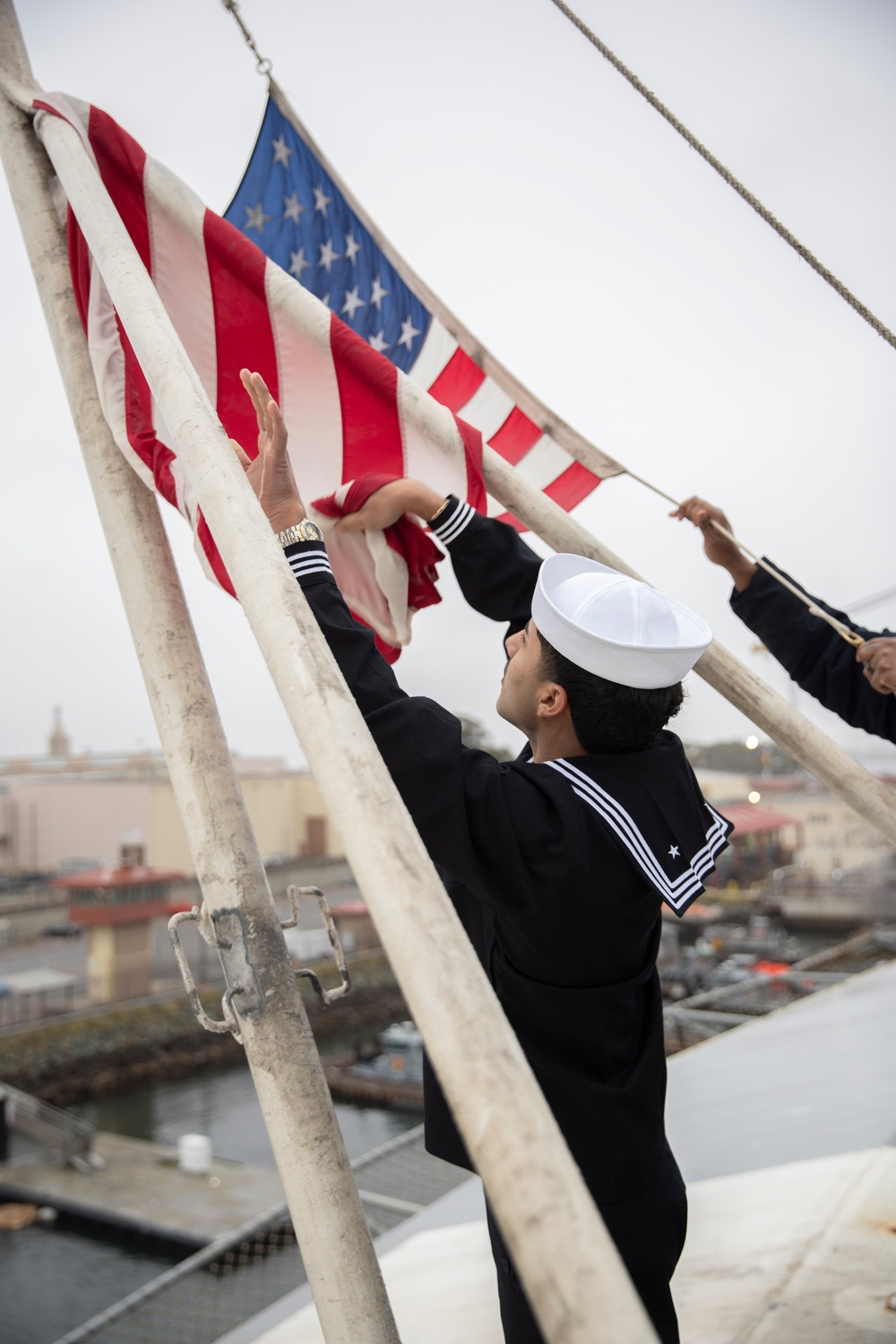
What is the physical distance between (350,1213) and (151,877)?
2831 cm

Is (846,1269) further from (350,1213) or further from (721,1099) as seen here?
(721,1099)

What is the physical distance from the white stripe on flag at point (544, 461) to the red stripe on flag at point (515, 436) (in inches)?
0.7

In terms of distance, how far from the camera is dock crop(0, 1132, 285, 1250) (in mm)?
17078

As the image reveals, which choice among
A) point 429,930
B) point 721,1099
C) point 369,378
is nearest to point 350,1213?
point 429,930

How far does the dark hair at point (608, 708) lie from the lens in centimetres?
139

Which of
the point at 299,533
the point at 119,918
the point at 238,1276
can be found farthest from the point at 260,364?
the point at 119,918

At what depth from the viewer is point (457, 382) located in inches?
135

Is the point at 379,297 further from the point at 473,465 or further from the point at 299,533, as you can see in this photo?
the point at 299,533

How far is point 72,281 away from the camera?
1.96m

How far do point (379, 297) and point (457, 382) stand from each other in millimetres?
486

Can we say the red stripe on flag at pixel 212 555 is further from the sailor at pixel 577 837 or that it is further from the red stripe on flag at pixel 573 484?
the red stripe on flag at pixel 573 484

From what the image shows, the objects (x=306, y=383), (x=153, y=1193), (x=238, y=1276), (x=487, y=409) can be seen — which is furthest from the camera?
(x=153, y=1193)

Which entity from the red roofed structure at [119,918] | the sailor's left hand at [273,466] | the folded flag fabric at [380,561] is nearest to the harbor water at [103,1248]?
the red roofed structure at [119,918]

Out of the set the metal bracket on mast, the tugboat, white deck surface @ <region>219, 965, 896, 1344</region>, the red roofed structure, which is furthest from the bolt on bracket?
the red roofed structure
